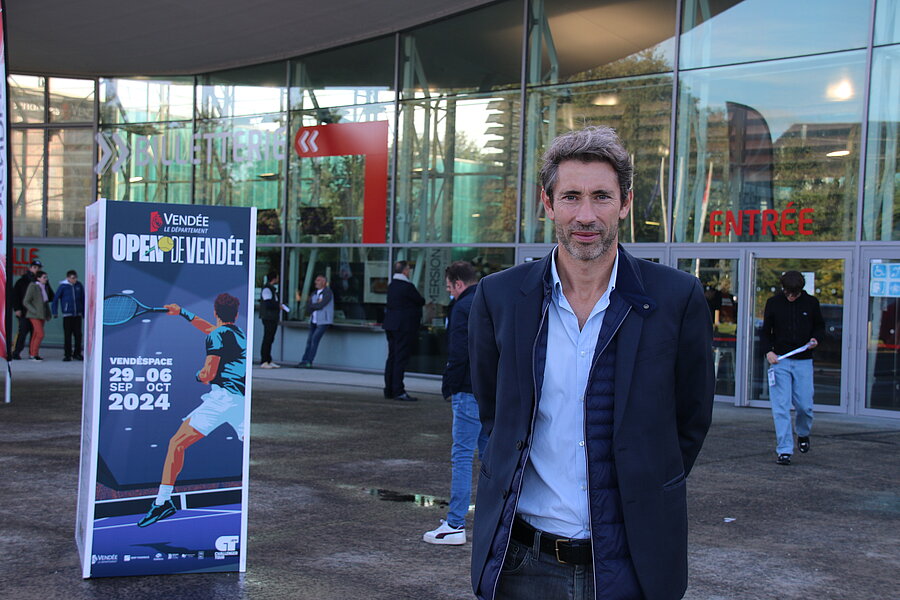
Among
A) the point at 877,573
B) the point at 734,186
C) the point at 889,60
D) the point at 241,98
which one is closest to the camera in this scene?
the point at 877,573

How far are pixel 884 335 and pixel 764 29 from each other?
4.58 m

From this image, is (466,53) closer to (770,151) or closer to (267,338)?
(770,151)

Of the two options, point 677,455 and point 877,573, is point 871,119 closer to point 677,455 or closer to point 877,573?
point 877,573

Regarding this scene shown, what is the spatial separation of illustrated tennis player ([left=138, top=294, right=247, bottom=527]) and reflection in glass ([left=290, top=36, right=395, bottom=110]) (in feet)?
41.6

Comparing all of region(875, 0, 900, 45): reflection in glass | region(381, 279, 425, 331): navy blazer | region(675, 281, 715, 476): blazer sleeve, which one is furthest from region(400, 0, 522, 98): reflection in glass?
region(675, 281, 715, 476): blazer sleeve

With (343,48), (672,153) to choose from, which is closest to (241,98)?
(343,48)

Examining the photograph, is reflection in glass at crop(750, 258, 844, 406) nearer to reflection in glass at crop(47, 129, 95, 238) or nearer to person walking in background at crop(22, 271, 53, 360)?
person walking in background at crop(22, 271, 53, 360)

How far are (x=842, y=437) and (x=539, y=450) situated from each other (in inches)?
366

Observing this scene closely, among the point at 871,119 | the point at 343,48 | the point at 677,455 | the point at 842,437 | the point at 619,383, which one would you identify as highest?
the point at 343,48

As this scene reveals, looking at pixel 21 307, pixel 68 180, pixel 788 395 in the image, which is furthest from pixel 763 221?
pixel 68 180

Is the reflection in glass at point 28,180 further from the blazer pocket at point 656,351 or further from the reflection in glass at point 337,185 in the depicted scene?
the blazer pocket at point 656,351

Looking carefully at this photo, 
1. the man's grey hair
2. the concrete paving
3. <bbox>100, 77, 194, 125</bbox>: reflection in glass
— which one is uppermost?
<bbox>100, 77, 194, 125</bbox>: reflection in glass

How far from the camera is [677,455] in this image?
264 centimetres

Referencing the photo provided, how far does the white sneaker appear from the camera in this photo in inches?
237
